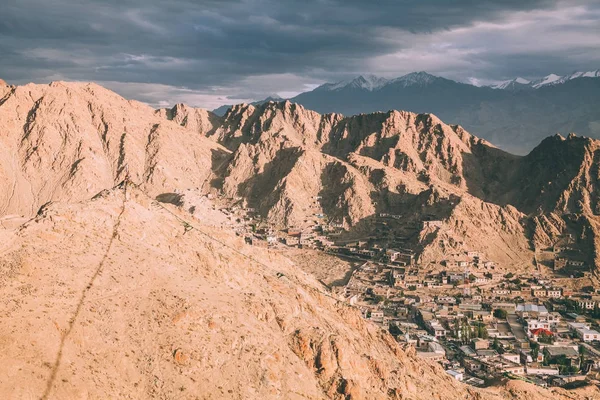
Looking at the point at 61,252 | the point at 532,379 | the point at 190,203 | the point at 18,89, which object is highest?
the point at 18,89

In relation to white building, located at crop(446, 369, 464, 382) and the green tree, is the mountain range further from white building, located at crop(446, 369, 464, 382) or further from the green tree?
the green tree

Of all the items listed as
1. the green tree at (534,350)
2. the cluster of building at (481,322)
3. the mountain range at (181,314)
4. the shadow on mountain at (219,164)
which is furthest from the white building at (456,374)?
the shadow on mountain at (219,164)

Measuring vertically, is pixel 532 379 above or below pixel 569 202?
below

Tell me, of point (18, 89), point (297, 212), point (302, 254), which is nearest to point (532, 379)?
point (302, 254)

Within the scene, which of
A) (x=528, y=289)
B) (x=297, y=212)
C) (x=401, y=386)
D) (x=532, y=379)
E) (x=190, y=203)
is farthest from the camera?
(x=297, y=212)

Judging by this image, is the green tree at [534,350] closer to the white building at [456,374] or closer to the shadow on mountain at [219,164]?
the white building at [456,374]

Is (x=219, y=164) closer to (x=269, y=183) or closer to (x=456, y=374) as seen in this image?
(x=269, y=183)

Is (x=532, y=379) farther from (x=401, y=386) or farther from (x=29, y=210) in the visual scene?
(x=29, y=210)
